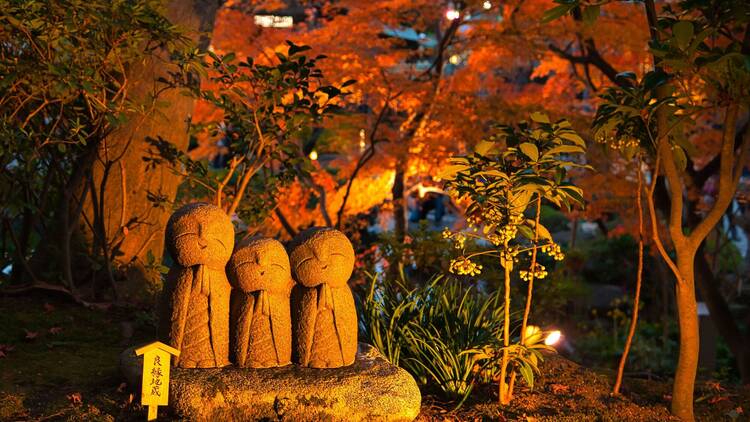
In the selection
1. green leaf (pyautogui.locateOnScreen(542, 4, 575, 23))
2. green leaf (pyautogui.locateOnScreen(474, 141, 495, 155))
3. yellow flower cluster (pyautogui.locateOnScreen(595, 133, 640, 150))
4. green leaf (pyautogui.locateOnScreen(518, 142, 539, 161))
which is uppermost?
green leaf (pyautogui.locateOnScreen(542, 4, 575, 23))

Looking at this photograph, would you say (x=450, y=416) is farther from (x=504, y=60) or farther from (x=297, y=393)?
(x=504, y=60)

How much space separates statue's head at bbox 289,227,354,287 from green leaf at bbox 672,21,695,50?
89.6 inches

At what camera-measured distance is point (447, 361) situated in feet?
16.4

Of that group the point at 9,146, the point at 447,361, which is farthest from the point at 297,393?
the point at 9,146

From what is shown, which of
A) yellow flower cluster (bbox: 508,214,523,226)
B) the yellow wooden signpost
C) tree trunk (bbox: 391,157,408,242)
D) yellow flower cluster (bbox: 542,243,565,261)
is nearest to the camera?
the yellow wooden signpost

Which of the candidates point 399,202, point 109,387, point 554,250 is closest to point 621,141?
point 554,250

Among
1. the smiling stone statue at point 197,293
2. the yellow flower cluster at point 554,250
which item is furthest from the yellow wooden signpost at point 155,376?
the yellow flower cluster at point 554,250

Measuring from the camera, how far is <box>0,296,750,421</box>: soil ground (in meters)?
4.34

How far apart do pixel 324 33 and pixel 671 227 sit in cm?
639

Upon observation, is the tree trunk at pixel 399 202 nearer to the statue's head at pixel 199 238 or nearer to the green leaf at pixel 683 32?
the statue's head at pixel 199 238

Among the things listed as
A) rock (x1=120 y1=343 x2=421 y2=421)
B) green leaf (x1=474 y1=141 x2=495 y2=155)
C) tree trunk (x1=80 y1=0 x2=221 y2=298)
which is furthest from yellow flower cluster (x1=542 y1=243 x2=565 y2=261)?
tree trunk (x1=80 y1=0 x2=221 y2=298)

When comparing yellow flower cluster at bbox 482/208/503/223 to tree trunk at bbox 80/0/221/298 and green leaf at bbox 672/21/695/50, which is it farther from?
tree trunk at bbox 80/0/221/298

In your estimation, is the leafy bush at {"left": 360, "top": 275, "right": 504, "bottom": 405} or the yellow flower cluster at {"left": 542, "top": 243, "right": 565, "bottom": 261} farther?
the leafy bush at {"left": 360, "top": 275, "right": 504, "bottom": 405}

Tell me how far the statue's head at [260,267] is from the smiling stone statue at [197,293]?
0.30 feet
